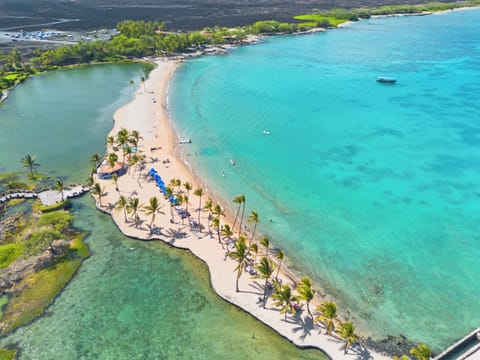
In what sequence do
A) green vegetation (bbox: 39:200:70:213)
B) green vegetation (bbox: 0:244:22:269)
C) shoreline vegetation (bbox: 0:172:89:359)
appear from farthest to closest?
1. green vegetation (bbox: 39:200:70:213)
2. green vegetation (bbox: 0:244:22:269)
3. shoreline vegetation (bbox: 0:172:89:359)

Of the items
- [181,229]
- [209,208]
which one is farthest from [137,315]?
[209,208]

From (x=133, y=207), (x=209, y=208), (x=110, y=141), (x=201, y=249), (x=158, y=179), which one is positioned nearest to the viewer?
(x=201, y=249)

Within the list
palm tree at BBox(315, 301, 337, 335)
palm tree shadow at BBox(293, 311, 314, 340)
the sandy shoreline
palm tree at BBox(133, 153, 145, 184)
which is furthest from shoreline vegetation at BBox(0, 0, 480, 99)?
palm tree at BBox(315, 301, 337, 335)

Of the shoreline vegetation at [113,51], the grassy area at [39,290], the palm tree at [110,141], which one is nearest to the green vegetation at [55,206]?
the grassy area at [39,290]

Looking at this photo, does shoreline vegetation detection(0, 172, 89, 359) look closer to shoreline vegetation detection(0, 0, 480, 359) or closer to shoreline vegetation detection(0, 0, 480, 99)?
shoreline vegetation detection(0, 0, 480, 359)

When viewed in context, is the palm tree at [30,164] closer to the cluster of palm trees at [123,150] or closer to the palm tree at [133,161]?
the cluster of palm trees at [123,150]

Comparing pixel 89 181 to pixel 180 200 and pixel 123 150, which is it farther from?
pixel 180 200

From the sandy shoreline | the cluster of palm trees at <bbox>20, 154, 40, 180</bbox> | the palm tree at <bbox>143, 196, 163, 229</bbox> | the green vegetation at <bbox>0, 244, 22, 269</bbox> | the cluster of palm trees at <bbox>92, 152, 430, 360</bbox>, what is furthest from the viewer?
the cluster of palm trees at <bbox>20, 154, 40, 180</bbox>
